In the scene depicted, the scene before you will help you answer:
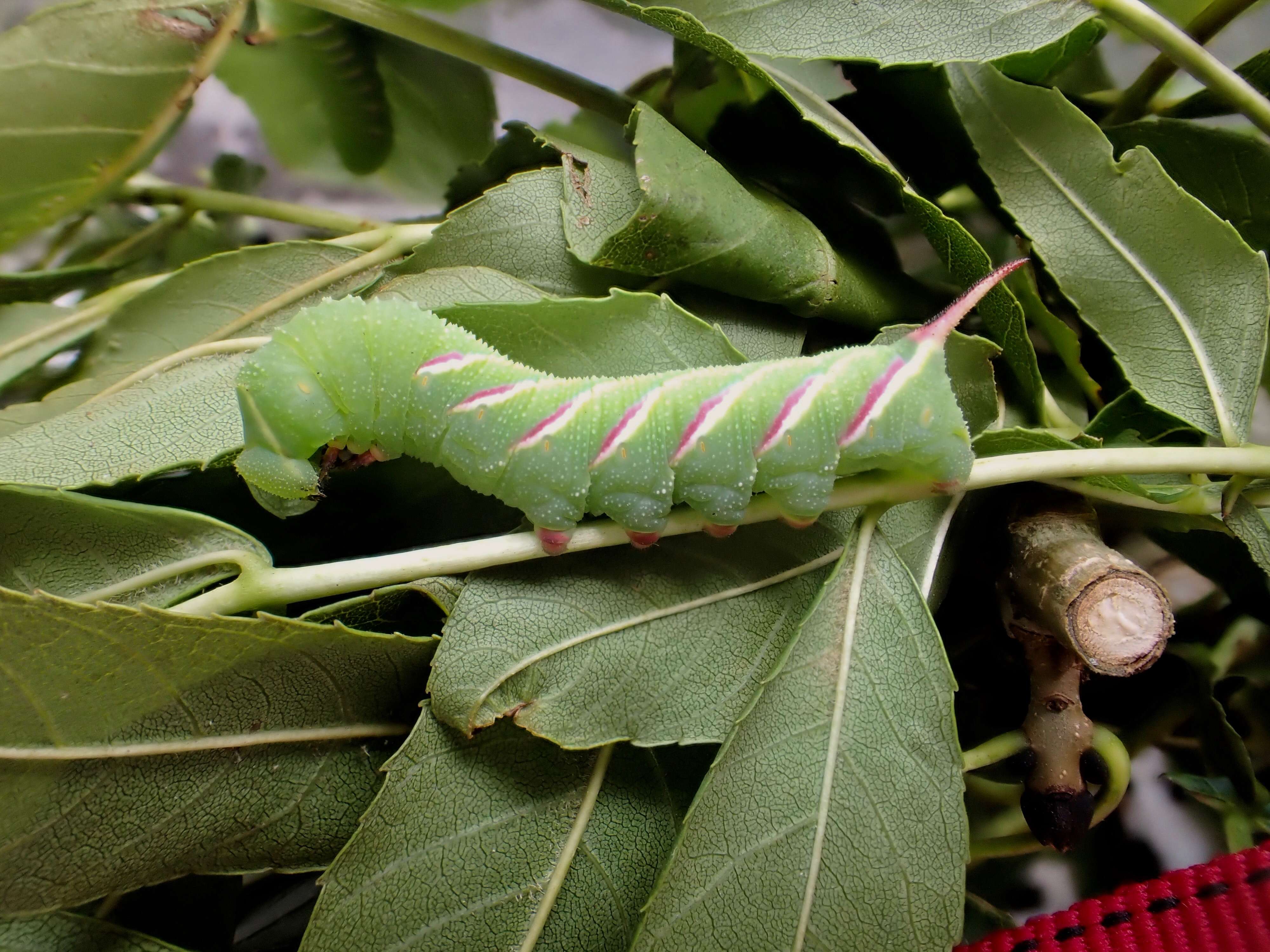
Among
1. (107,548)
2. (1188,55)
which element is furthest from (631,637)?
(1188,55)

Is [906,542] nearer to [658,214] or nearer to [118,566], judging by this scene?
[658,214]

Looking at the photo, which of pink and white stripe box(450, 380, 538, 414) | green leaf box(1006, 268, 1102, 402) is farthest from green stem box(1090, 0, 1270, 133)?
pink and white stripe box(450, 380, 538, 414)

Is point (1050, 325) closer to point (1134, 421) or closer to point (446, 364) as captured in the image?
point (1134, 421)

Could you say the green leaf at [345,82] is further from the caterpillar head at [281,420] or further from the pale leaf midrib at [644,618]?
the pale leaf midrib at [644,618]

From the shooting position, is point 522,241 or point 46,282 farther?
point 46,282

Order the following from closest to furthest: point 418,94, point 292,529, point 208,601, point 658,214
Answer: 1. point 208,601
2. point 658,214
3. point 292,529
4. point 418,94

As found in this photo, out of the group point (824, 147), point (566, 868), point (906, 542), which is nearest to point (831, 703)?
point (906, 542)

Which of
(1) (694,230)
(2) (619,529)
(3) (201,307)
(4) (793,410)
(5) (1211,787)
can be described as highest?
(1) (694,230)

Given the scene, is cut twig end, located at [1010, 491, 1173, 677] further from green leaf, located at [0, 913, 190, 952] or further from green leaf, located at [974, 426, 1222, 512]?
green leaf, located at [0, 913, 190, 952]
